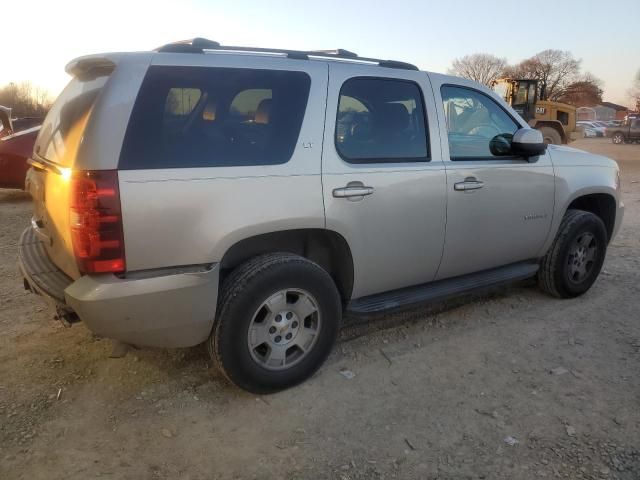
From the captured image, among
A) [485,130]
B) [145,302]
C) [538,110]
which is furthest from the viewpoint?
[538,110]

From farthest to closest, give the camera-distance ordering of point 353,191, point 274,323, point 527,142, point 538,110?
point 538,110 → point 527,142 → point 353,191 → point 274,323

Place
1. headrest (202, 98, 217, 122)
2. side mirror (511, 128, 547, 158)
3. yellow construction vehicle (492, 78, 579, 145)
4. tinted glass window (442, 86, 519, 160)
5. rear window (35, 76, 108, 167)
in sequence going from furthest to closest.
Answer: yellow construction vehicle (492, 78, 579, 145)
side mirror (511, 128, 547, 158)
tinted glass window (442, 86, 519, 160)
headrest (202, 98, 217, 122)
rear window (35, 76, 108, 167)

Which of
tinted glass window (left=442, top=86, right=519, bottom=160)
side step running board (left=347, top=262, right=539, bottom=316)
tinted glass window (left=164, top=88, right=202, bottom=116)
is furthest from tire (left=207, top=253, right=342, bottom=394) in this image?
tinted glass window (left=442, top=86, right=519, bottom=160)

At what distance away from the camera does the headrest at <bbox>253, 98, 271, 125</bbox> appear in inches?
118

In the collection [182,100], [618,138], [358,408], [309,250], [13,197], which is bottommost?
[358,408]

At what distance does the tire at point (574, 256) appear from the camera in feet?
14.6

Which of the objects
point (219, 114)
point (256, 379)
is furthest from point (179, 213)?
point (256, 379)

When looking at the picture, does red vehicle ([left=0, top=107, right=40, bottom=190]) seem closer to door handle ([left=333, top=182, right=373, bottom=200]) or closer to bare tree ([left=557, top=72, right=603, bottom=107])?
door handle ([left=333, top=182, right=373, bottom=200])

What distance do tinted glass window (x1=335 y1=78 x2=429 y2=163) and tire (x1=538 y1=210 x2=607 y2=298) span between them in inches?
67.3

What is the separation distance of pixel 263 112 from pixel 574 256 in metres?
3.08

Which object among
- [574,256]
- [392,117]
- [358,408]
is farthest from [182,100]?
[574,256]

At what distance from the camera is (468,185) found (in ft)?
12.0

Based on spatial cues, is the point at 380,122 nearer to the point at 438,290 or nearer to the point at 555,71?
the point at 438,290

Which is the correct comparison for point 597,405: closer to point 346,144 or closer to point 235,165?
point 346,144
